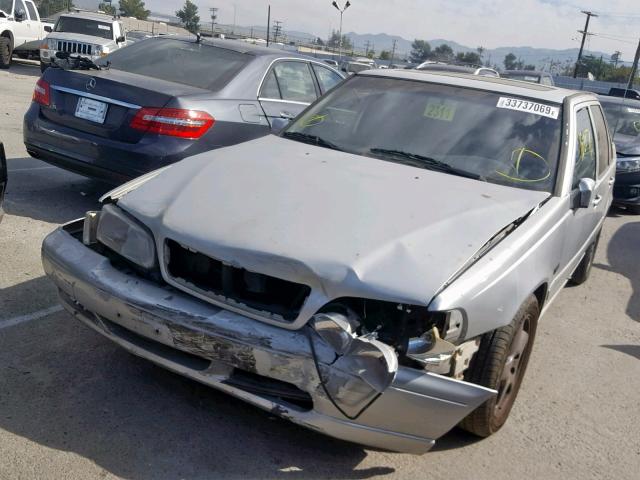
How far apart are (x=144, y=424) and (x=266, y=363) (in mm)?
757

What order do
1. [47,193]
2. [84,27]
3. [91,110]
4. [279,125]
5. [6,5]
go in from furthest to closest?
[84,27] → [6,5] → [47,193] → [91,110] → [279,125]

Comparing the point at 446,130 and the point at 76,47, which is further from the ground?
the point at 446,130

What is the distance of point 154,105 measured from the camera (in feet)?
17.9

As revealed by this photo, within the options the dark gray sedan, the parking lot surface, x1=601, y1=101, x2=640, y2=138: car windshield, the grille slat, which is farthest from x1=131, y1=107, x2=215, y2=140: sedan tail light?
x1=601, y1=101, x2=640, y2=138: car windshield

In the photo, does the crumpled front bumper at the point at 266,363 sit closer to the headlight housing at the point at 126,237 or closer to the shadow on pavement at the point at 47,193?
the headlight housing at the point at 126,237

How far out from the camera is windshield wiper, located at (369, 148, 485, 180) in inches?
150

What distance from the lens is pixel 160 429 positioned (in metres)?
3.06

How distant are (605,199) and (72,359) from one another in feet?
13.3

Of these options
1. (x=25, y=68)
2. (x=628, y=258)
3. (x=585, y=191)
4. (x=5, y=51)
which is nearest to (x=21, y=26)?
(x=5, y=51)

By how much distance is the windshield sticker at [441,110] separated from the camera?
4164 millimetres

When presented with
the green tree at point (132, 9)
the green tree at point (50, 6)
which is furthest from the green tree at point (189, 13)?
the green tree at point (50, 6)

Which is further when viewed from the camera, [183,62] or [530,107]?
[183,62]

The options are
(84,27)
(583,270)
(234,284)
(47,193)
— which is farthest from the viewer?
(84,27)

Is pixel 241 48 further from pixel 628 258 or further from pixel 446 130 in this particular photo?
pixel 628 258
